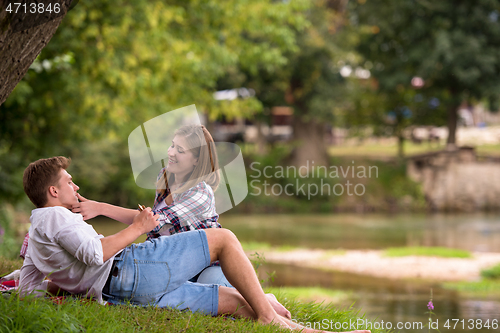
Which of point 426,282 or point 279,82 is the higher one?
point 279,82

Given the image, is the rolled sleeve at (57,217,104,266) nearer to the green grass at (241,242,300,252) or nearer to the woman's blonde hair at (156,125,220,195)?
the woman's blonde hair at (156,125,220,195)

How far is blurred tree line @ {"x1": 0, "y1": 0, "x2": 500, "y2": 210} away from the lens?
33.0 ft

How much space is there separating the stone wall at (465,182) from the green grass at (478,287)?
13.8m

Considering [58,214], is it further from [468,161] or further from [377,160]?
[377,160]

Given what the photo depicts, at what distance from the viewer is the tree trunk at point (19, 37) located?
2.61 metres

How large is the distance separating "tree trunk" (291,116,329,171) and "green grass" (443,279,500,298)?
628 inches

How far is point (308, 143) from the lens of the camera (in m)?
25.3

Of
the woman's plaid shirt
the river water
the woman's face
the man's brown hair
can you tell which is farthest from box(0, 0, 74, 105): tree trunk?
the river water

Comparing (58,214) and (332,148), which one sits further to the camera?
(332,148)

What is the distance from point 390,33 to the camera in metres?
23.2

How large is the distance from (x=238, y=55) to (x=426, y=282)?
7.23m

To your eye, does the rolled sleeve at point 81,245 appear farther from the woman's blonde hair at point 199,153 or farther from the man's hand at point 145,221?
the woman's blonde hair at point 199,153

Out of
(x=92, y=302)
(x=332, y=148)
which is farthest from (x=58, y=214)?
(x=332, y=148)

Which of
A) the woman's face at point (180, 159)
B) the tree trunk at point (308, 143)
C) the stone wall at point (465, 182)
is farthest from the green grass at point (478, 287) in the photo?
the tree trunk at point (308, 143)
